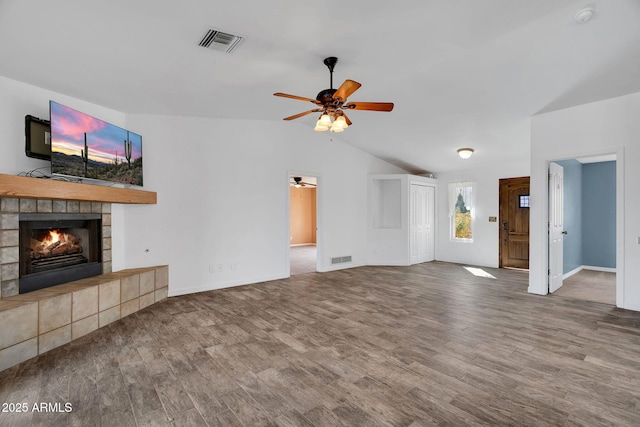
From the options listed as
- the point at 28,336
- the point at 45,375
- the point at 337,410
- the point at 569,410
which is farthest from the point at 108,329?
the point at 569,410

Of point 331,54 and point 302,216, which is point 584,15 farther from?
point 302,216

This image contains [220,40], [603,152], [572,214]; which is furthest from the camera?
[572,214]

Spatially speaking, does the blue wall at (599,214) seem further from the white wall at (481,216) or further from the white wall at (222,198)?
the white wall at (222,198)

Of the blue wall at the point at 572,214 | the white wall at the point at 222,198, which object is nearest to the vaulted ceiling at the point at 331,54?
the white wall at the point at 222,198

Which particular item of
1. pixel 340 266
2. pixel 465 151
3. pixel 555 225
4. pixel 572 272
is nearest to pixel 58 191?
pixel 340 266

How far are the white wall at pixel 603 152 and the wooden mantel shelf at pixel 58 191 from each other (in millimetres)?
6044

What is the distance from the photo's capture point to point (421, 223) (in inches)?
309

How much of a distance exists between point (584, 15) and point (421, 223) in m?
5.46

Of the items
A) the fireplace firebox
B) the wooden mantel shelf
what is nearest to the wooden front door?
the wooden mantel shelf

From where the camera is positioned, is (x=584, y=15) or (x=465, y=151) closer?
(x=584, y=15)

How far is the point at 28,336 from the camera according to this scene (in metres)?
2.83

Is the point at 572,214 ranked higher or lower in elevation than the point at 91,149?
lower

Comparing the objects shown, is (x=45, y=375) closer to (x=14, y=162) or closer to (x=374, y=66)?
(x=14, y=162)

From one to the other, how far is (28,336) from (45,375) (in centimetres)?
56
